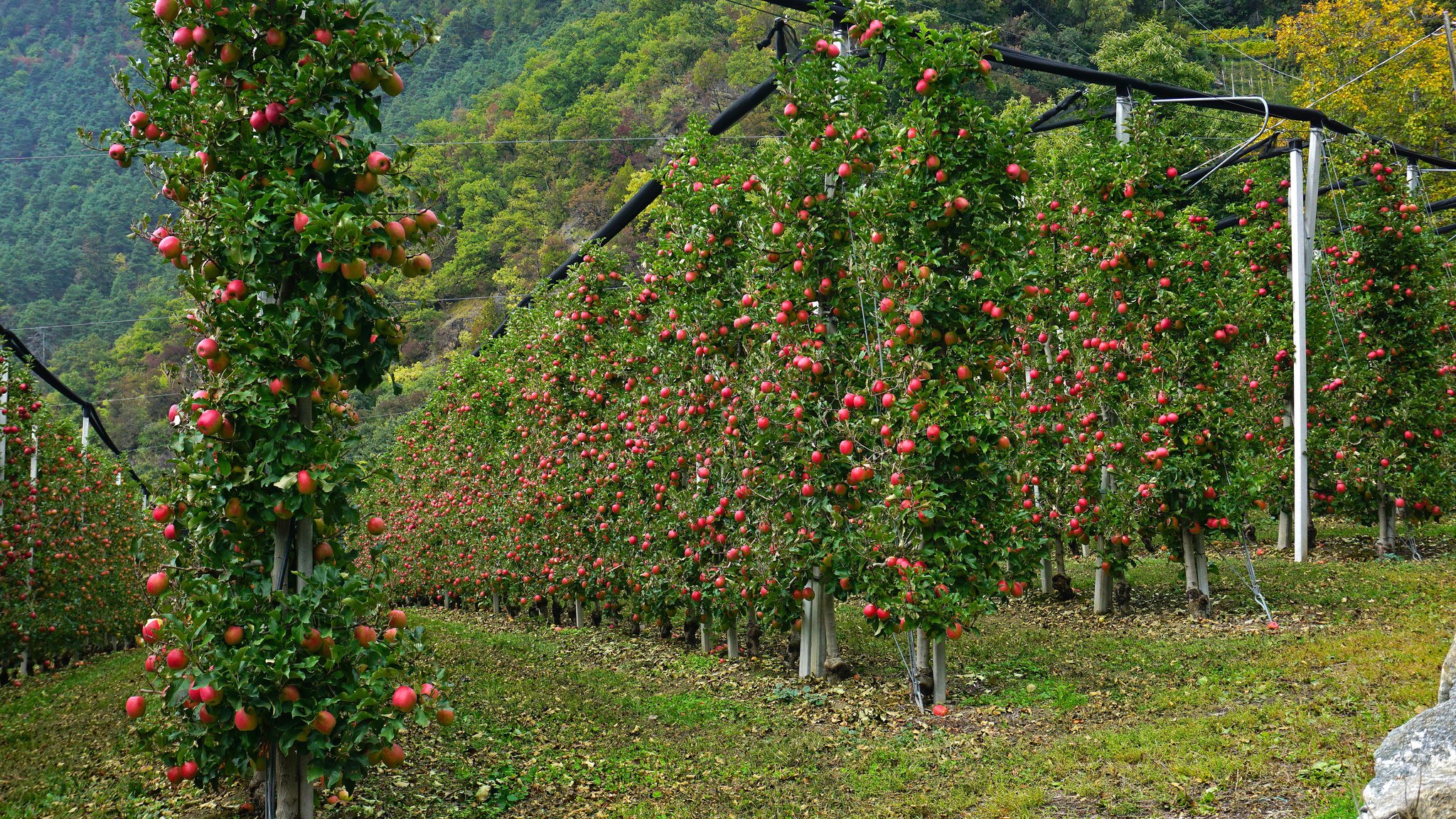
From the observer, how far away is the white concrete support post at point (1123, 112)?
416 inches

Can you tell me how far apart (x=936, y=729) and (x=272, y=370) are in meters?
5.15

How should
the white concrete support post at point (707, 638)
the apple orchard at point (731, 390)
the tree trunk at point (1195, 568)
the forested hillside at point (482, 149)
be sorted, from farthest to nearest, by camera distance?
the forested hillside at point (482, 149) < the white concrete support post at point (707, 638) < the tree trunk at point (1195, 568) < the apple orchard at point (731, 390)

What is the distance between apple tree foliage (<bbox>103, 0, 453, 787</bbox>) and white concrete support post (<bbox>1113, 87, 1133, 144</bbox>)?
340 inches

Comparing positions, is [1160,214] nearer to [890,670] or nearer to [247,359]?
[890,670]

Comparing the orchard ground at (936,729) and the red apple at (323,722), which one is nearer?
the red apple at (323,722)

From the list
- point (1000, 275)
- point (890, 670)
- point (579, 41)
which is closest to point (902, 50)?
point (1000, 275)

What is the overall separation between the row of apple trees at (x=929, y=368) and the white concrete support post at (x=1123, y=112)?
15 centimetres

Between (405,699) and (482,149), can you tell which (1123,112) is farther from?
(482,149)

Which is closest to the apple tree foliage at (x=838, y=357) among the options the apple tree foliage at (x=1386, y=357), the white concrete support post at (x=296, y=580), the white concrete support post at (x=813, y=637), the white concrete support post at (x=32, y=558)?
the white concrete support post at (x=813, y=637)

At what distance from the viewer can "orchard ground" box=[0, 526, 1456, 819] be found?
5.20 meters

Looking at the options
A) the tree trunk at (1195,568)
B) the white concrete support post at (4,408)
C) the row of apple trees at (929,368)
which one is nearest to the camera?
the row of apple trees at (929,368)

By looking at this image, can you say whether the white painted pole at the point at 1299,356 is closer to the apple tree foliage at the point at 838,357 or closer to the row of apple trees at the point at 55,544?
the apple tree foliage at the point at 838,357

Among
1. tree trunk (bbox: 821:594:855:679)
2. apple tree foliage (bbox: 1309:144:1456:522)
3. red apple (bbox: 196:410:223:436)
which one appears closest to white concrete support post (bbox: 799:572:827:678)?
tree trunk (bbox: 821:594:855:679)

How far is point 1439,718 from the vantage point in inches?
133
